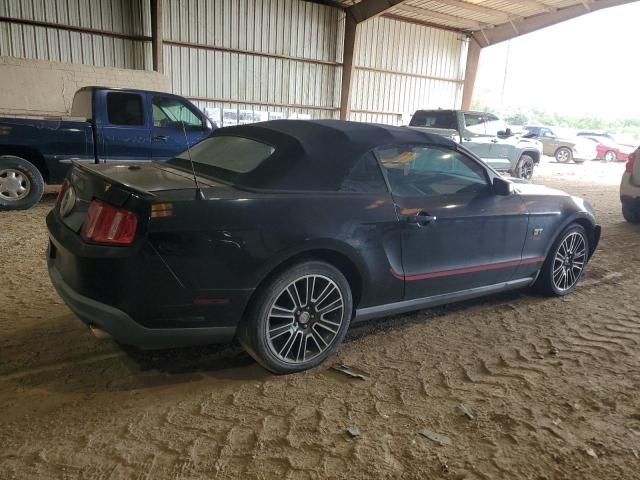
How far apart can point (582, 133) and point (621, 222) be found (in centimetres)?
1925

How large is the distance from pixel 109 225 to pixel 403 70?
1773 centimetres

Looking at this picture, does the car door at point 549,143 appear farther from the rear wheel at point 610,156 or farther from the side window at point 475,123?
the side window at point 475,123

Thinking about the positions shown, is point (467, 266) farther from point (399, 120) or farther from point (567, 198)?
point (399, 120)

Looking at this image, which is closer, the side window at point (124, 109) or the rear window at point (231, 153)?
the rear window at point (231, 153)

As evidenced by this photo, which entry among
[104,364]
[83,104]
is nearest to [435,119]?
[83,104]

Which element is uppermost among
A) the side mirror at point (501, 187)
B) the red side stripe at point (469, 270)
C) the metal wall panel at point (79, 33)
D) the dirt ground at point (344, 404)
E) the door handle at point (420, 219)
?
the metal wall panel at point (79, 33)

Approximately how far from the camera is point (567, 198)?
452cm

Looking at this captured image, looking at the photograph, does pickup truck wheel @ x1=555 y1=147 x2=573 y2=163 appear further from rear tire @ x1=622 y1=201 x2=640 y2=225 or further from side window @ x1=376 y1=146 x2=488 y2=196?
side window @ x1=376 y1=146 x2=488 y2=196

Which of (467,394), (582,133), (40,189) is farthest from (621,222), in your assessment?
(582,133)

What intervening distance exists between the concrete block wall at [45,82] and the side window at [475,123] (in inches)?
313

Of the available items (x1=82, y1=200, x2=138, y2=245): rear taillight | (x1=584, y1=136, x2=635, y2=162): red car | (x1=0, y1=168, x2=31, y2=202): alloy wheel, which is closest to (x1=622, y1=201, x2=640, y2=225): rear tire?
(x1=82, y1=200, x2=138, y2=245): rear taillight

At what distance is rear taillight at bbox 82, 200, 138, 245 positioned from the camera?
99.7 inches

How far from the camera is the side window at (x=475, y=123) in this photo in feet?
39.5

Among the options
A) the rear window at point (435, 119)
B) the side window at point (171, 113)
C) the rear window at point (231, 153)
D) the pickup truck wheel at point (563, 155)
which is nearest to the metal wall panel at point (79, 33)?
the side window at point (171, 113)
